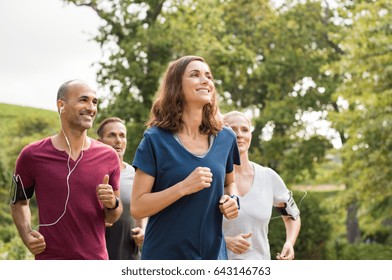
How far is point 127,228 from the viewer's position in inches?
194

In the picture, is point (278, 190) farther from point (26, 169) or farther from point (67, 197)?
point (26, 169)

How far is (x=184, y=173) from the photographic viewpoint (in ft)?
9.69

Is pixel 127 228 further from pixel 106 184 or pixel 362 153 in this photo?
pixel 362 153

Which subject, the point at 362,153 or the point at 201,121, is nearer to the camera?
the point at 201,121

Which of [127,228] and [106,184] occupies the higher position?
[106,184]

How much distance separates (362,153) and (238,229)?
13.9 metres

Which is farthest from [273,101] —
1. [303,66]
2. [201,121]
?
[201,121]

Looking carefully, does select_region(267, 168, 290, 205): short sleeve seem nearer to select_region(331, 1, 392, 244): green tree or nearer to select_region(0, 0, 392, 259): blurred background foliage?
select_region(0, 0, 392, 259): blurred background foliage

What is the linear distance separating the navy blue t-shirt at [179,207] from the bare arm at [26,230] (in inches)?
24.8

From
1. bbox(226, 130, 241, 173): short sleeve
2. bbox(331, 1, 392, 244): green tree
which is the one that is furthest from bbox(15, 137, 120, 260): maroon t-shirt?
bbox(331, 1, 392, 244): green tree

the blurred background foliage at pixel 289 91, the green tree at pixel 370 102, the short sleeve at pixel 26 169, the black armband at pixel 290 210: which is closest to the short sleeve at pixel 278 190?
the black armband at pixel 290 210

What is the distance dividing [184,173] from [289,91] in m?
22.5

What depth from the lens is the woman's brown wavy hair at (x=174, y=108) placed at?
10.2 feet

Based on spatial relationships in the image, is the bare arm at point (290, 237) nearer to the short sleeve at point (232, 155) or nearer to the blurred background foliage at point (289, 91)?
the short sleeve at point (232, 155)
